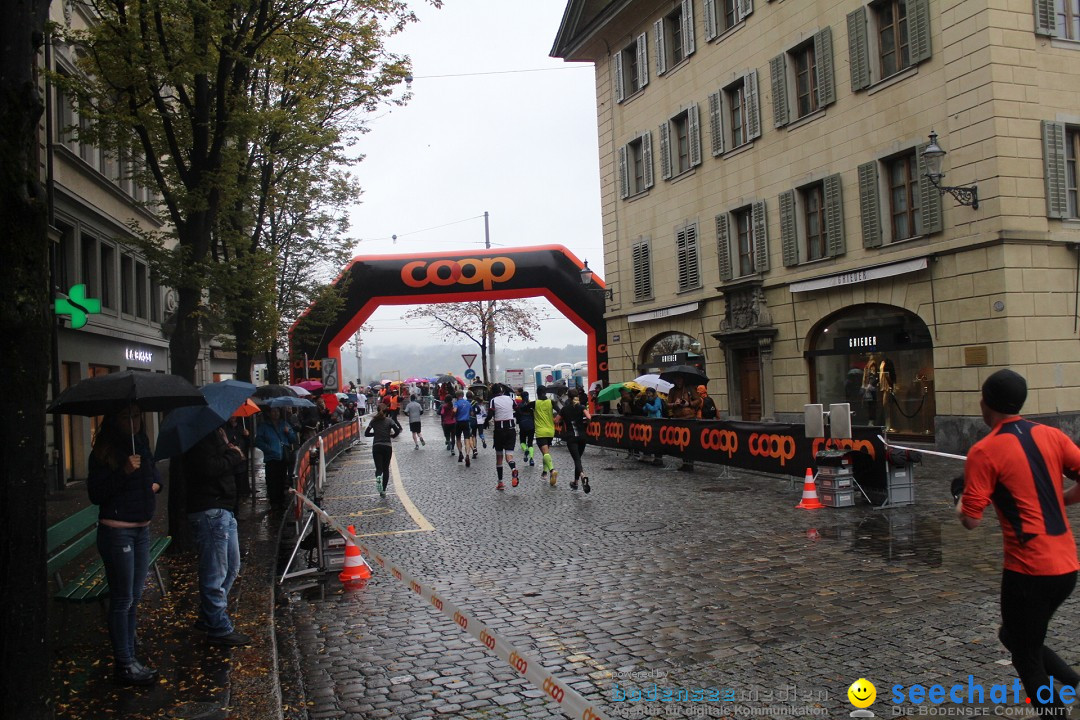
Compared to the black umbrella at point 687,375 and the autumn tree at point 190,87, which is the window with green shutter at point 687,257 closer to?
the black umbrella at point 687,375

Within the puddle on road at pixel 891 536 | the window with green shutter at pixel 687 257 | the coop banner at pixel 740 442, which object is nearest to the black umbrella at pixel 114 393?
the puddle on road at pixel 891 536

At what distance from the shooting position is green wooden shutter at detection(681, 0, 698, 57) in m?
27.2

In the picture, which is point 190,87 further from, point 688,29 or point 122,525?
point 688,29

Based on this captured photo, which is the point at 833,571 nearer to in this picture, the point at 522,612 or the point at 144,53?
the point at 522,612

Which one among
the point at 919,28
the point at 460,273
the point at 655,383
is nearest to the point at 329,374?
the point at 460,273

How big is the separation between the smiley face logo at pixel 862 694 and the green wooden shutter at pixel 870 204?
1695 cm

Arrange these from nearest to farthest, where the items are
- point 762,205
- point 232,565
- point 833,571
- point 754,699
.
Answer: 1. point 754,699
2. point 232,565
3. point 833,571
4. point 762,205

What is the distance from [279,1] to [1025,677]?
40.7 ft

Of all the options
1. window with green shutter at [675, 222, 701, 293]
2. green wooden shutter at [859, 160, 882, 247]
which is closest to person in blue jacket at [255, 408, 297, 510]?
green wooden shutter at [859, 160, 882, 247]

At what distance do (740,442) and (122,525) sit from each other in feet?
40.2

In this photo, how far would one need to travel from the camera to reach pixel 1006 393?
418 centimetres

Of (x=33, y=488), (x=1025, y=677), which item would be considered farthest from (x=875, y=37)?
(x=33, y=488)

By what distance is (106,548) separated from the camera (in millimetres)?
5676

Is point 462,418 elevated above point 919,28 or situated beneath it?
situated beneath
